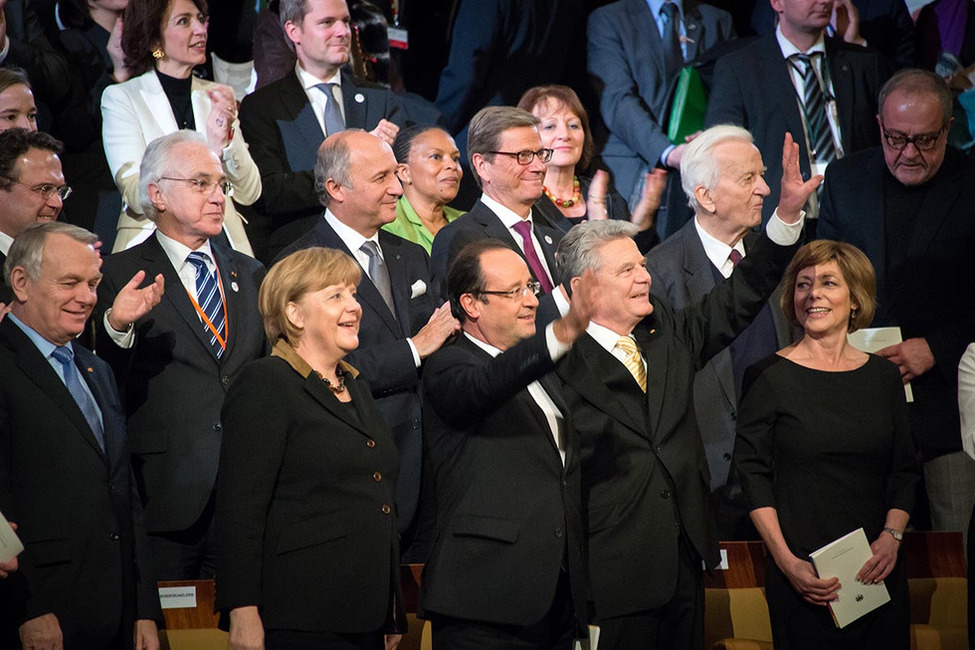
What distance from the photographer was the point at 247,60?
5.15 metres

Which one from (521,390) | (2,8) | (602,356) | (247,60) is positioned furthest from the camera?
(247,60)

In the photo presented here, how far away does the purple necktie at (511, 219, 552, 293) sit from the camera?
4.05m

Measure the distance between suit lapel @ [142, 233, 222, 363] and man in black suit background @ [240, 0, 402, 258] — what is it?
2.43 ft

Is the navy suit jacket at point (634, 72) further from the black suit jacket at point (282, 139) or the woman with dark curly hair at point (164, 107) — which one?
the woman with dark curly hair at point (164, 107)

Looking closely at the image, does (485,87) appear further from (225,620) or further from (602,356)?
(225,620)

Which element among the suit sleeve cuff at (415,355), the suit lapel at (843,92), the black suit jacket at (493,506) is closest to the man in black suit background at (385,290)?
the suit sleeve cuff at (415,355)

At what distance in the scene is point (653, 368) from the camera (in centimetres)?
336

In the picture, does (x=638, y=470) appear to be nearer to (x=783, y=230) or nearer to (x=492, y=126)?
(x=783, y=230)

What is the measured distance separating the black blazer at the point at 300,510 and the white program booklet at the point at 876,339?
189cm

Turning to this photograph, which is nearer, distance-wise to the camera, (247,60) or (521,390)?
(521,390)

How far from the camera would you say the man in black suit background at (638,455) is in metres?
3.15

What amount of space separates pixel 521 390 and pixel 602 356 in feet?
1.67

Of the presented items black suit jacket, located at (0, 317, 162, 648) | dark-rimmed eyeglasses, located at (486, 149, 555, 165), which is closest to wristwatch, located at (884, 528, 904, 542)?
dark-rimmed eyeglasses, located at (486, 149, 555, 165)

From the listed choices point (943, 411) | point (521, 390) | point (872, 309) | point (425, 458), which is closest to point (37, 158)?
point (425, 458)
